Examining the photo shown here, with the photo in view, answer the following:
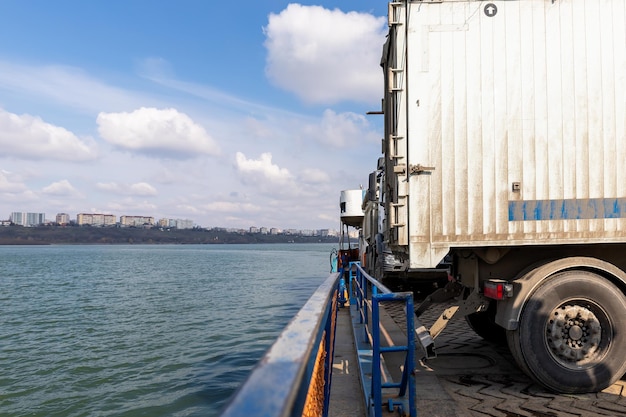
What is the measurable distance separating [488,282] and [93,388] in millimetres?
8466

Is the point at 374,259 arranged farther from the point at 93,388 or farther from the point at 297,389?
the point at 297,389

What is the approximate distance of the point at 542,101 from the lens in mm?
5375

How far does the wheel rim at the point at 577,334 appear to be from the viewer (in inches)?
197

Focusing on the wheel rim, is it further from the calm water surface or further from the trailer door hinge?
the calm water surface

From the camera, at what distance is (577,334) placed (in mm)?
5047

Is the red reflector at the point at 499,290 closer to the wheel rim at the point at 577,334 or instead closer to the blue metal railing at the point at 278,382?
the wheel rim at the point at 577,334

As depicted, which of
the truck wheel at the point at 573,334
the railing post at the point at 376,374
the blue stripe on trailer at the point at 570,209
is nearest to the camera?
the railing post at the point at 376,374

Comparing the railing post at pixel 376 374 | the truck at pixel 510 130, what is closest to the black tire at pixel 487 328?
the truck at pixel 510 130

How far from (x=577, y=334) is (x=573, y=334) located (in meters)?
0.05

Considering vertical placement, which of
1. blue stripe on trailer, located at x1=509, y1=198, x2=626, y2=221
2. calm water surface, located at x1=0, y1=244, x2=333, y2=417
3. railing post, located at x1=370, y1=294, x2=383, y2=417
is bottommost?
calm water surface, located at x1=0, y1=244, x2=333, y2=417

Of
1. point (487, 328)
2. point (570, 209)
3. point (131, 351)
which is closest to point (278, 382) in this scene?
point (570, 209)

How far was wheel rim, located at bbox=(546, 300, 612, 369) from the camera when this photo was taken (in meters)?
5.01

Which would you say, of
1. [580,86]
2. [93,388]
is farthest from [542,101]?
[93,388]

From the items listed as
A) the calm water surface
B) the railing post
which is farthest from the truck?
the calm water surface
